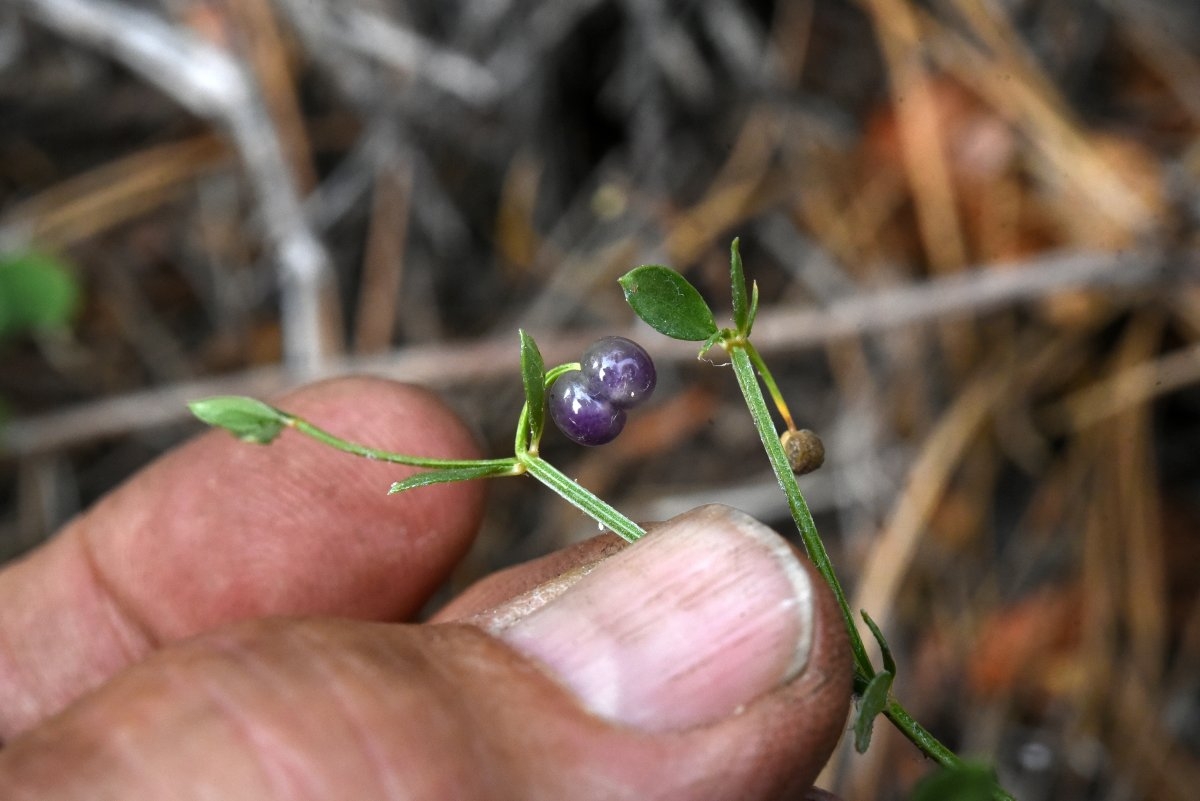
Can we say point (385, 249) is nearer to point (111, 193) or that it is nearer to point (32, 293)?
point (111, 193)

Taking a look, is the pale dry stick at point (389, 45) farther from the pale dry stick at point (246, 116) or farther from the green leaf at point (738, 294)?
the green leaf at point (738, 294)


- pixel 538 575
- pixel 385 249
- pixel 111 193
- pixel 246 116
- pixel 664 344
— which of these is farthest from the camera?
pixel 111 193

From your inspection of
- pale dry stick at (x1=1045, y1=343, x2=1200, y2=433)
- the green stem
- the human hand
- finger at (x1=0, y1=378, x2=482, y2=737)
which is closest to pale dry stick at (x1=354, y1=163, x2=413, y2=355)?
finger at (x1=0, y1=378, x2=482, y2=737)

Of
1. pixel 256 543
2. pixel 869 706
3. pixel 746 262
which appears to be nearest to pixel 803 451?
pixel 869 706

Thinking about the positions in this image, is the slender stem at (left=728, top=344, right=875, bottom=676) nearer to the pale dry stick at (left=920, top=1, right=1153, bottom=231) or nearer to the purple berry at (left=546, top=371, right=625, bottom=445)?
the purple berry at (left=546, top=371, right=625, bottom=445)

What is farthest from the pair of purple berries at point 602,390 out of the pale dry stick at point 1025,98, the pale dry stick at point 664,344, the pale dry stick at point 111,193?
the pale dry stick at point 111,193
